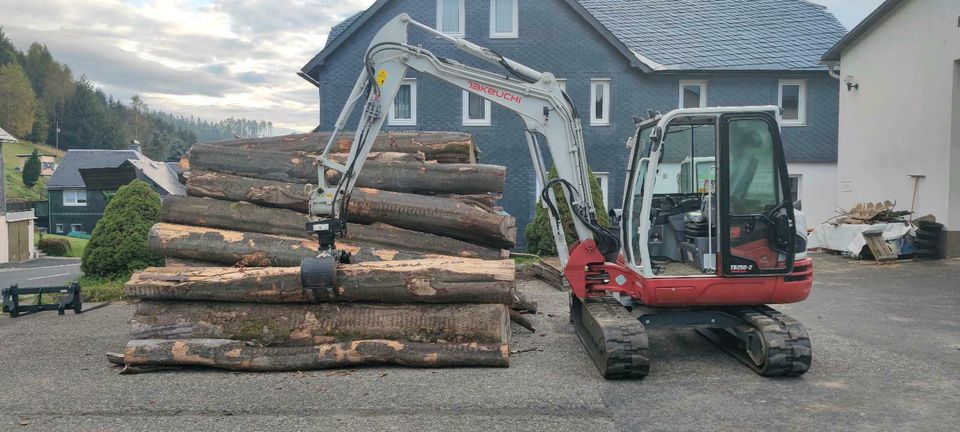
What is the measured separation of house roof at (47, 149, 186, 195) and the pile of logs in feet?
177

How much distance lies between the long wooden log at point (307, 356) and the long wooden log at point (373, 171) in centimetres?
233

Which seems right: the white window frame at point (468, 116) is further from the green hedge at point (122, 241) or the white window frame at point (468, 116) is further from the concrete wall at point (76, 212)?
the concrete wall at point (76, 212)

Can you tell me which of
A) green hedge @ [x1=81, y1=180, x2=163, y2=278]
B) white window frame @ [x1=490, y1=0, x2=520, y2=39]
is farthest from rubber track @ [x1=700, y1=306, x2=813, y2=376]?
white window frame @ [x1=490, y1=0, x2=520, y2=39]

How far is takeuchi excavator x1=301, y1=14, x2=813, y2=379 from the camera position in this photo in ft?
22.6

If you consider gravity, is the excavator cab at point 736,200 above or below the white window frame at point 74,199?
above

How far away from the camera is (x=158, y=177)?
2357 inches

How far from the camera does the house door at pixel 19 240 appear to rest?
4069cm

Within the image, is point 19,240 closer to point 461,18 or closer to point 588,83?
point 461,18

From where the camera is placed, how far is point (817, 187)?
70.7 feet

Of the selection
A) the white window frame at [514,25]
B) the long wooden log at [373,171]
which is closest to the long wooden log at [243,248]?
the long wooden log at [373,171]

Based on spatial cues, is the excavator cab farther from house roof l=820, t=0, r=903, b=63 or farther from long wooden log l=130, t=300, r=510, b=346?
house roof l=820, t=0, r=903, b=63

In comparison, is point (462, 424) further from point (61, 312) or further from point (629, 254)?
point (61, 312)

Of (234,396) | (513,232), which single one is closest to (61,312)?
(234,396)

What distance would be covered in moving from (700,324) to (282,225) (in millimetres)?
4909
